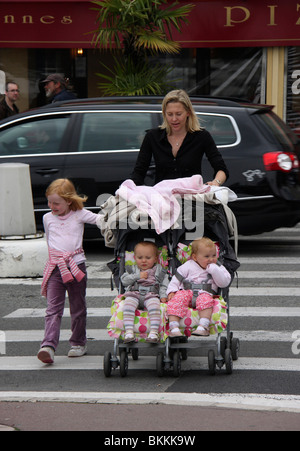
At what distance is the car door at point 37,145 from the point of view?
1161cm

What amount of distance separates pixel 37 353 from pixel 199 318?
1.49m

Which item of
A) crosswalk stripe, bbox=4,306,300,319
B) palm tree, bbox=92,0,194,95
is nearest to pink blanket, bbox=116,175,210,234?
crosswalk stripe, bbox=4,306,300,319

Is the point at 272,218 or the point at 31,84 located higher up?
the point at 31,84

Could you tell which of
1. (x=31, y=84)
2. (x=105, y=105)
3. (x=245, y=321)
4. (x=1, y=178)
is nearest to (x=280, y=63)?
(x=31, y=84)

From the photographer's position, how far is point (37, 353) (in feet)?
23.8

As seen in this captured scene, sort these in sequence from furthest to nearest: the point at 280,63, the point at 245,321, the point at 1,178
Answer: the point at 280,63
the point at 1,178
the point at 245,321

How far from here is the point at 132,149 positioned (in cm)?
1156

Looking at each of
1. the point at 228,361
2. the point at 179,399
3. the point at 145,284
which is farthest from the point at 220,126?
the point at 179,399

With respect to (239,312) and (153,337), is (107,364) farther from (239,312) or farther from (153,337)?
(239,312)

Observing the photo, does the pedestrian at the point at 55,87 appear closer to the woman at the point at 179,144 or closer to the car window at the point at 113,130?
the car window at the point at 113,130

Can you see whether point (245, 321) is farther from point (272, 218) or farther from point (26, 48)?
point (26, 48)

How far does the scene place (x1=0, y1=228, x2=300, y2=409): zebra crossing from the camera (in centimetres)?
662

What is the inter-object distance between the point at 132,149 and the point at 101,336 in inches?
167

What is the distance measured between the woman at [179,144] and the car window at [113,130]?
14.7 ft
